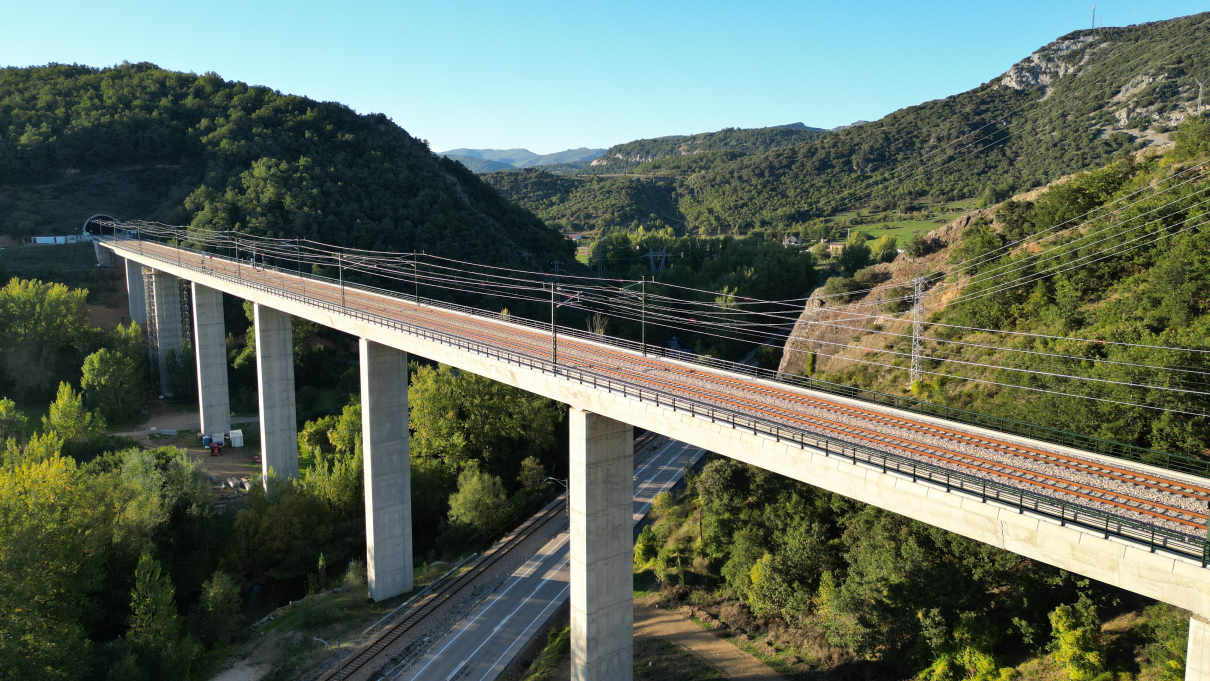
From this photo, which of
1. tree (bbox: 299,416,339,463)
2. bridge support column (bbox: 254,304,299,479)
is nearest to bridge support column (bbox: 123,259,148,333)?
tree (bbox: 299,416,339,463)

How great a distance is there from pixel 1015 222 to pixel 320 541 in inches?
1981

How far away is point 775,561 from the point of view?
32312 millimetres

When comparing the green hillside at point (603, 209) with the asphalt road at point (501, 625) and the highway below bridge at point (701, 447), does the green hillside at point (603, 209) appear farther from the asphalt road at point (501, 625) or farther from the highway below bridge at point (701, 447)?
the asphalt road at point (501, 625)

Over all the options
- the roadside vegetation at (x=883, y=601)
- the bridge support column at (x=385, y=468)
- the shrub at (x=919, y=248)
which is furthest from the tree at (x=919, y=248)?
the bridge support column at (x=385, y=468)

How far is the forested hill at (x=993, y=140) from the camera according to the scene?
304 ft

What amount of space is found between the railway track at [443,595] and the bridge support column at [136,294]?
58729 mm

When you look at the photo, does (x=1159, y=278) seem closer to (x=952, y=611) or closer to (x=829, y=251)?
(x=952, y=611)

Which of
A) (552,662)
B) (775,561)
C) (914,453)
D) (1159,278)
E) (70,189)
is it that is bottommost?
(552,662)

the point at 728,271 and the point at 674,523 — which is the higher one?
the point at 728,271

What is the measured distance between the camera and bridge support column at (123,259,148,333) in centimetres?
7694

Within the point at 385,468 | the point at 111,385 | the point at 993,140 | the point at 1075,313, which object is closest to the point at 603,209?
the point at 993,140

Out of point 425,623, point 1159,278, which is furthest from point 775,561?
point 1159,278

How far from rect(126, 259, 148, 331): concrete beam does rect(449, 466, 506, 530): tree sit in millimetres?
54639

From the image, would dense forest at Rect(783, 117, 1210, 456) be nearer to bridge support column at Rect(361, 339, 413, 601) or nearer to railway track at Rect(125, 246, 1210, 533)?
railway track at Rect(125, 246, 1210, 533)
